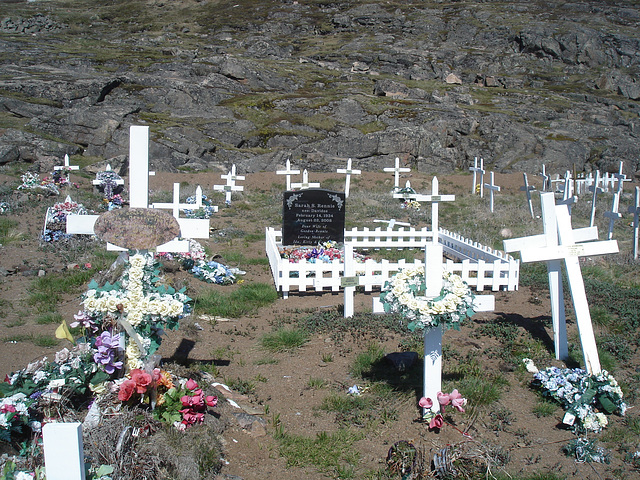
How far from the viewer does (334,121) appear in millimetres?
37750

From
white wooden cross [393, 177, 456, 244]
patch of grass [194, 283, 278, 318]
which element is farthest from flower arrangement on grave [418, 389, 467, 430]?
white wooden cross [393, 177, 456, 244]

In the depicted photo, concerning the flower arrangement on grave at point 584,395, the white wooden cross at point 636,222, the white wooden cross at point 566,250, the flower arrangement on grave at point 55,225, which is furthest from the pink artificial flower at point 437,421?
the flower arrangement on grave at point 55,225

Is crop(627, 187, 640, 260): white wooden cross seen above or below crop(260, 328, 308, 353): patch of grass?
above

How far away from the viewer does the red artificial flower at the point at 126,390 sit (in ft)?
12.8

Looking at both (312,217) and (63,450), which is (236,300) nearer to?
(312,217)

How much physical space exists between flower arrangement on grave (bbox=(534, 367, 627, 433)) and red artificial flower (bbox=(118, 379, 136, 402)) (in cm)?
365

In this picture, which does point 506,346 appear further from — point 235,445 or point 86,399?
point 86,399

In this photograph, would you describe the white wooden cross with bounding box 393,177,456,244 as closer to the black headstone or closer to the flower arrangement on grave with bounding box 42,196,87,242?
the black headstone

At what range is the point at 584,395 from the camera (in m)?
4.88

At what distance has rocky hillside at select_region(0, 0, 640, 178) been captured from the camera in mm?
32656

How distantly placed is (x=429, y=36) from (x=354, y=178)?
6711 centimetres

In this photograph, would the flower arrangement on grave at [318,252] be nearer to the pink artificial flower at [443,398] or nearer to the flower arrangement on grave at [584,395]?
the flower arrangement on grave at [584,395]

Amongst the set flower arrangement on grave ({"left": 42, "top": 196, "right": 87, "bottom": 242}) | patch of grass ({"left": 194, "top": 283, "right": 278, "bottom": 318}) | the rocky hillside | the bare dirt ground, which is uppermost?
the rocky hillside

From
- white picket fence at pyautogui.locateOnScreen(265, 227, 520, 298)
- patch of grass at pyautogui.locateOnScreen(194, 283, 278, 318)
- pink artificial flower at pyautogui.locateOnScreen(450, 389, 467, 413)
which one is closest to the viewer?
pink artificial flower at pyautogui.locateOnScreen(450, 389, 467, 413)
